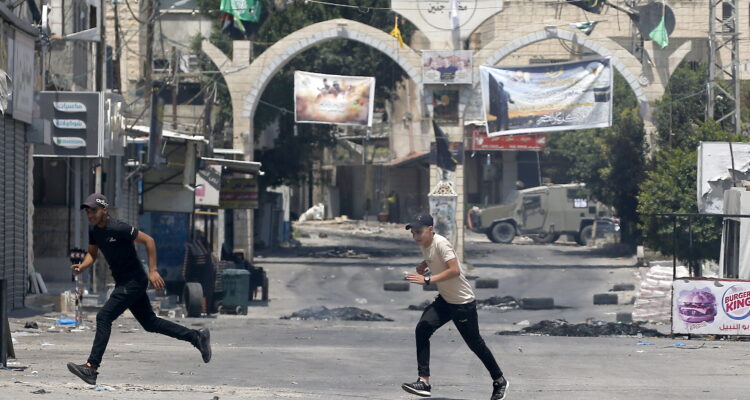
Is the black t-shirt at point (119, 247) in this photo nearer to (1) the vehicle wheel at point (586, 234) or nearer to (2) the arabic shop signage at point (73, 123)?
(2) the arabic shop signage at point (73, 123)

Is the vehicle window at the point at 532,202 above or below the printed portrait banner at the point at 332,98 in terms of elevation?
below

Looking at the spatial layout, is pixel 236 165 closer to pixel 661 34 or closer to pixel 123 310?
pixel 661 34

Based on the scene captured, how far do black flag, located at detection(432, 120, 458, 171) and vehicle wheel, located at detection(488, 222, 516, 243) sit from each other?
44.3 ft

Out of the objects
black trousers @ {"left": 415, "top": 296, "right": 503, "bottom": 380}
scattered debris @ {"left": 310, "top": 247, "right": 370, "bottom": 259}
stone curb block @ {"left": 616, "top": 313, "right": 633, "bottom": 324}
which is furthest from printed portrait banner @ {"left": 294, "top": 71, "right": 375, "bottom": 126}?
black trousers @ {"left": 415, "top": 296, "right": 503, "bottom": 380}

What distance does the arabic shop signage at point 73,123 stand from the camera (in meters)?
24.5

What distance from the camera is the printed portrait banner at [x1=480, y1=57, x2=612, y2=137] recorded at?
1598 inches

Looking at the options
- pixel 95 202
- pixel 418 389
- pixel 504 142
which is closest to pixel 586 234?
pixel 504 142

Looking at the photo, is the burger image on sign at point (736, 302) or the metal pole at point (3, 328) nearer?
the metal pole at point (3, 328)

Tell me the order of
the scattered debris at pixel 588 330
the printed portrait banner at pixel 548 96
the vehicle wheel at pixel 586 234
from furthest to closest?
the vehicle wheel at pixel 586 234 → the printed portrait banner at pixel 548 96 → the scattered debris at pixel 588 330

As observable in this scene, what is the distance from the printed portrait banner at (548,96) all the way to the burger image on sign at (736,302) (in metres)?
21.7

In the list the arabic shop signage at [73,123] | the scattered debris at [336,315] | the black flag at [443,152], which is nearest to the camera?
the arabic shop signage at [73,123]

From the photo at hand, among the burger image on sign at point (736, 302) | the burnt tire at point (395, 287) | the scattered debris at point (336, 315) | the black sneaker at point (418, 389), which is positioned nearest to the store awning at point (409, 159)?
the burnt tire at point (395, 287)

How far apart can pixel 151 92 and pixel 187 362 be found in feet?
53.3

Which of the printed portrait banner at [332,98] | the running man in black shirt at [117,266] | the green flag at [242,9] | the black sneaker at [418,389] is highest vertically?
the green flag at [242,9]
